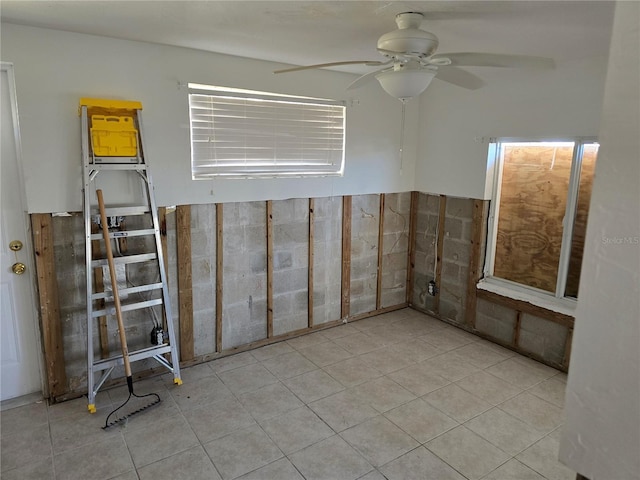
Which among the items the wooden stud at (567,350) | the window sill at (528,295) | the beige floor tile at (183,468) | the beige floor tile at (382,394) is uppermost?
the window sill at (528,295)

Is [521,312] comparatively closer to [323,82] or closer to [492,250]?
[492,250]

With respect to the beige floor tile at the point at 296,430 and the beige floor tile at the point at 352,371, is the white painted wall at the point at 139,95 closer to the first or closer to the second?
the beige floor tile at the point at 352,371

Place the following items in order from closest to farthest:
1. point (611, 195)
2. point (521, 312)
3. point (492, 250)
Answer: point (611, 195) → point (521, 312) → point (492, 250)

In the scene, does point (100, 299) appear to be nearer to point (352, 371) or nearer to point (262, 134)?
point (262, 134)

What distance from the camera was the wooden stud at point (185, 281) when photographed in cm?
351

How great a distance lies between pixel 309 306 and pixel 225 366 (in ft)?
3.45

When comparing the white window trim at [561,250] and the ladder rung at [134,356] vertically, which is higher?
the white window trim at [561,250]

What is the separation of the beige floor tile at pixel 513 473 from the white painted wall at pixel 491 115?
93.4 inches

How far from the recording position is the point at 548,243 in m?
3.89

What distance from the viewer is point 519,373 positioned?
12.1 feet

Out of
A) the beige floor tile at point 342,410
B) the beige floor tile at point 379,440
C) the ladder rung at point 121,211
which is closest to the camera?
the beige floor tile at point 379,440

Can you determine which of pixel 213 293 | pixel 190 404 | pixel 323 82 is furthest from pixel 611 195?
pixel 323 82

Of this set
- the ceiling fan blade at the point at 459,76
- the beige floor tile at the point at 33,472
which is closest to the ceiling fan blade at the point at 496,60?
the ceiling fan blade at the point at 459,76

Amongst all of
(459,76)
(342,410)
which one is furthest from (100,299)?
(459,76)
